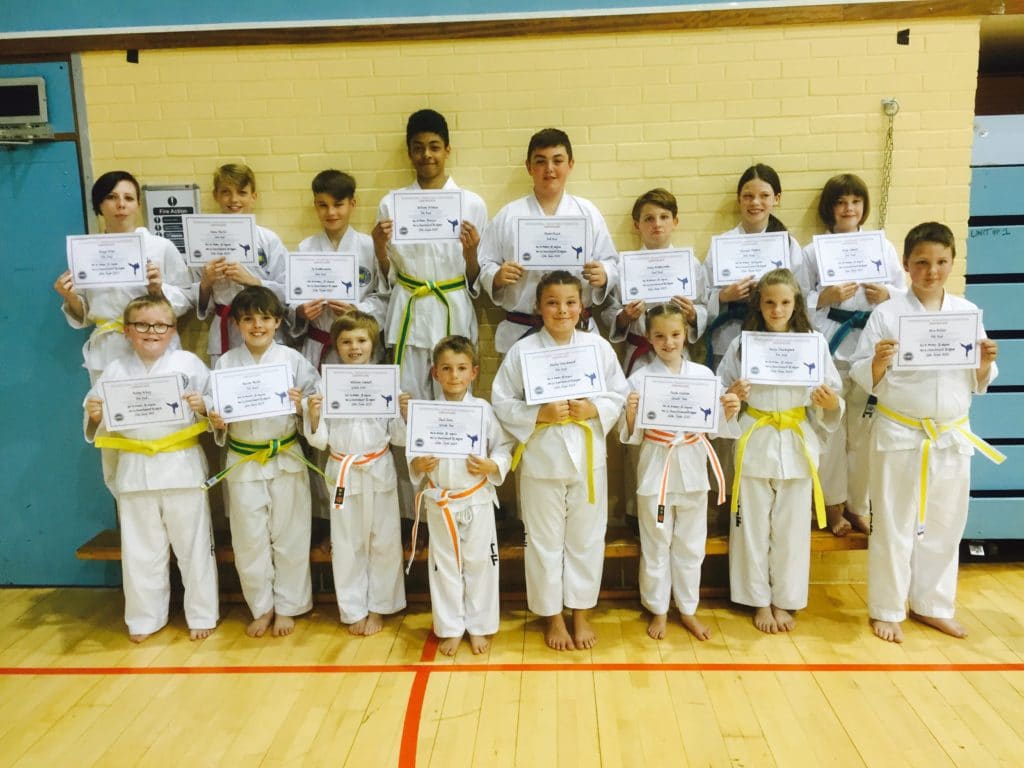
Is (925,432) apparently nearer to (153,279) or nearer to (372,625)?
(372,625)

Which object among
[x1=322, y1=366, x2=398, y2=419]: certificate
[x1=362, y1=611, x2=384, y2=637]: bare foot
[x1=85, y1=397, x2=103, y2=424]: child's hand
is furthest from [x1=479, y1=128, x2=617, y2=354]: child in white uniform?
[x1=85, y1=397, x2=103, y2=424]: child's hand

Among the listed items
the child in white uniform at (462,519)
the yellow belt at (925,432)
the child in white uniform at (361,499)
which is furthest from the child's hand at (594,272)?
the yellow belt at (925,432)

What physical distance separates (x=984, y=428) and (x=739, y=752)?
2.45 meters

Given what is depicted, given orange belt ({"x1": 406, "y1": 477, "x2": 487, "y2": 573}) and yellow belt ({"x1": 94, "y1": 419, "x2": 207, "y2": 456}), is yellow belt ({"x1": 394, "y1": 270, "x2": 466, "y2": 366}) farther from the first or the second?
yellow belt ({"x1": 94, "y1": 419, "x2": 207, "y2": 456})

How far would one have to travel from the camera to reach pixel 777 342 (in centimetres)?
312

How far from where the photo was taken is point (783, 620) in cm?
337

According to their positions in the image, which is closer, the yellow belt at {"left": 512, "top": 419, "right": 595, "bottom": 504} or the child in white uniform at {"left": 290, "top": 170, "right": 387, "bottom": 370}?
the yellow belt at {"left": 512, "top": 419, "right": 595, "bottom": 504}

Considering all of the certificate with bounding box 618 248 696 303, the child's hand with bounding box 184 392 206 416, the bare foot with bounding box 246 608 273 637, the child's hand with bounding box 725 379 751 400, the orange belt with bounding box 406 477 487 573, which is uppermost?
the certificate with bounding box 618 248 696 303

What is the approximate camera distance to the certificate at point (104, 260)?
10.9ft

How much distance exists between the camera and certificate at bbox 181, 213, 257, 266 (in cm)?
346

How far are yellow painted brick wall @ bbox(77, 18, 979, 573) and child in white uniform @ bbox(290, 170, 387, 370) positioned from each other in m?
0.18

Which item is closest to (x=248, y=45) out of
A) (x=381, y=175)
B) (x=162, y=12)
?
Answer: (x=162, y=12)

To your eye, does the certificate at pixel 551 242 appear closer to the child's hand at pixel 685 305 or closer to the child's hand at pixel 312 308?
the child's hand at pixel 685 305

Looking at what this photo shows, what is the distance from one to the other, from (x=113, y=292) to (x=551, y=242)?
6.66 feet
